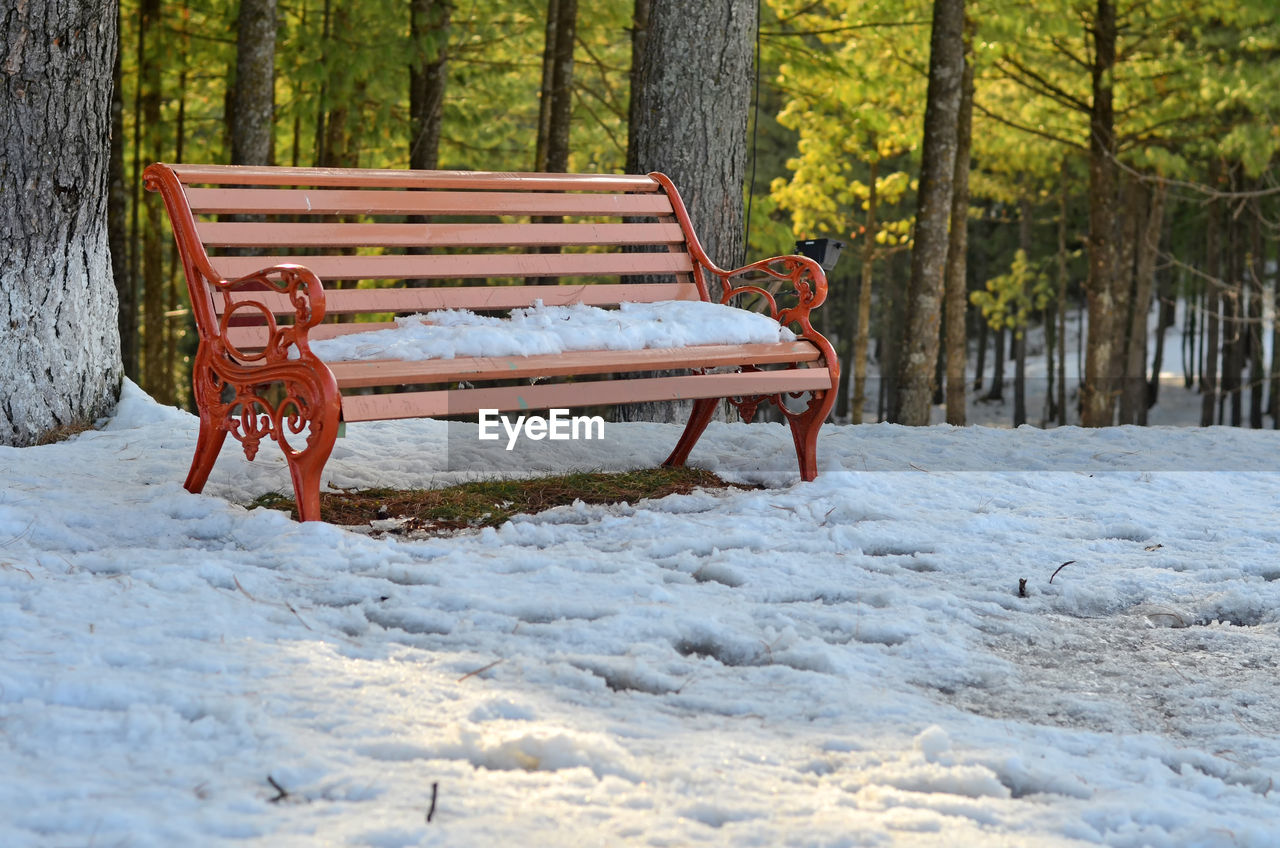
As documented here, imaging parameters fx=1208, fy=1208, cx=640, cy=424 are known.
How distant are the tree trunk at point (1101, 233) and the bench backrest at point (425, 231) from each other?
313 inches

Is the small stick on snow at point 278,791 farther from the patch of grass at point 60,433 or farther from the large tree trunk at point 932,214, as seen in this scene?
the large tree trunk at point 932,214

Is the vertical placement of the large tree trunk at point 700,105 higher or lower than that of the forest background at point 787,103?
lower

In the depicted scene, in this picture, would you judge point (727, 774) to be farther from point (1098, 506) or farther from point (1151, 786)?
point (1098, 506)

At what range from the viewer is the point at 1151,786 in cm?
216

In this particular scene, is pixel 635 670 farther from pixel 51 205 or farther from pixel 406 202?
pixel 51 205

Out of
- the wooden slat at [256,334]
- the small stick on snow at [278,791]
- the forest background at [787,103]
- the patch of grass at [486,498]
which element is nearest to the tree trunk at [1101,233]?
the forest background at [787,103]

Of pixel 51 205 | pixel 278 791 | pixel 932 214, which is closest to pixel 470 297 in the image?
pixel 51 205

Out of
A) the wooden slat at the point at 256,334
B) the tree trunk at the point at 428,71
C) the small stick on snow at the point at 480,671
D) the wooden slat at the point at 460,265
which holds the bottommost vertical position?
the small stick on snow at the point at 480,671

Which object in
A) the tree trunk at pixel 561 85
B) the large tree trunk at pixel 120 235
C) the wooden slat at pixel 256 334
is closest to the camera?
the wooden slat at pixel 256 334

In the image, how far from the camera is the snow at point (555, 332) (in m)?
3.71

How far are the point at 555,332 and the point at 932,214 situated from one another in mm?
5324

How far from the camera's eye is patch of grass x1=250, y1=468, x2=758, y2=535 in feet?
13.1

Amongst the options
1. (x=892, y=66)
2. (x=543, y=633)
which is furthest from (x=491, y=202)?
(x=892, y=66)

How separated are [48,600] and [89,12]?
299 cm
